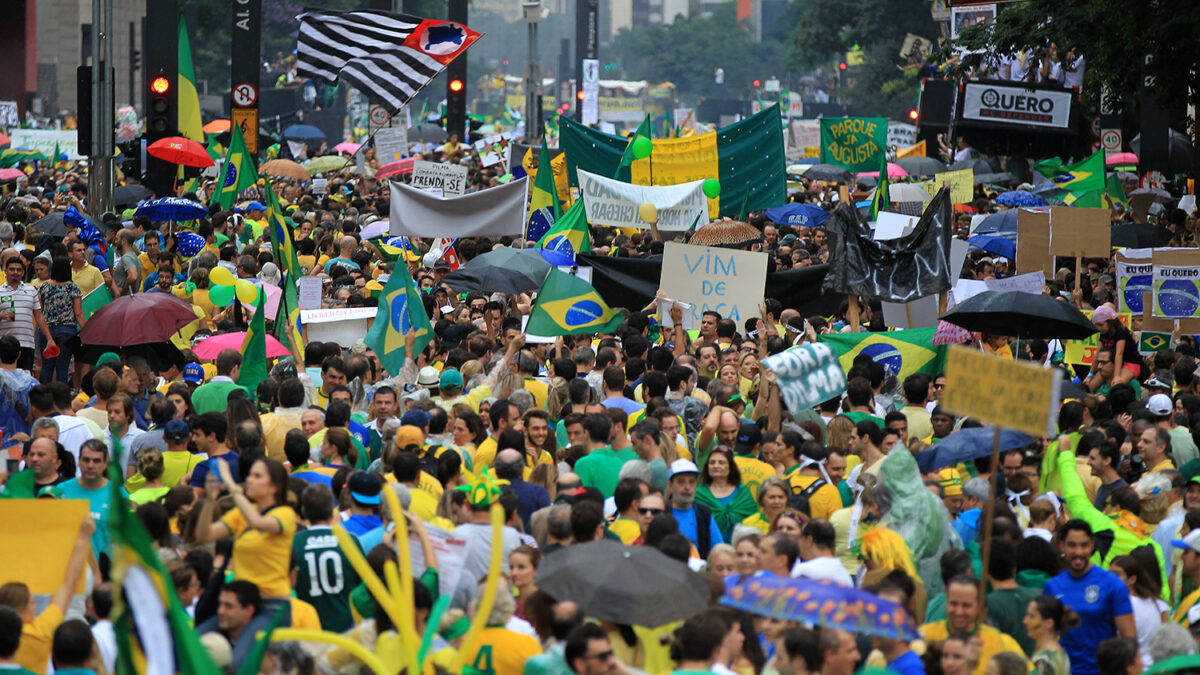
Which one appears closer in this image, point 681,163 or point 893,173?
point 681,163

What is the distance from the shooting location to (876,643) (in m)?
5.73

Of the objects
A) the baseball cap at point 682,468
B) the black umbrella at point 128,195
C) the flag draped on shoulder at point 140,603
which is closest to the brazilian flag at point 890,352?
the baseball cap at point 682,468

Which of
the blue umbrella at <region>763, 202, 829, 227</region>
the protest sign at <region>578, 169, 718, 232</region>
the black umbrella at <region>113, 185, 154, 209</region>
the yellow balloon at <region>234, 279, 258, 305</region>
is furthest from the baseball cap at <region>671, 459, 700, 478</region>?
the black umbrella at <region>113, 185, 154, 209</region>

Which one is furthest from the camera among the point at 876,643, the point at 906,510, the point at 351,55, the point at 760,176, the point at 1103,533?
the point at 351,55

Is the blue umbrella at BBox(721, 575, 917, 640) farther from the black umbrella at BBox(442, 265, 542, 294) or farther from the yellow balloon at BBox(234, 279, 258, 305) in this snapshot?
the yellow balloon at BBox(234, 279, 258, 305)

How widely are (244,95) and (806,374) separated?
21268mm

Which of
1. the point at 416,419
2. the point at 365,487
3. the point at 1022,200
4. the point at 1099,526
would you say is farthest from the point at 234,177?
the point at 1099,526

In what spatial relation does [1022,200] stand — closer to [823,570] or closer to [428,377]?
[428,377]

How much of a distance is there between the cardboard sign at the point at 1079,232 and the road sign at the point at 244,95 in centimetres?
1726

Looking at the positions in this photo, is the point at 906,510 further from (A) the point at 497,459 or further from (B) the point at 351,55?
(B) the point at 351,55

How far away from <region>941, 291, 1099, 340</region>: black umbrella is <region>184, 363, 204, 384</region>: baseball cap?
16.5 feet

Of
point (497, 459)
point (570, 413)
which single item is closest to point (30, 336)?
point (570, 413)

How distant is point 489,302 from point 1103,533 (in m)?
5.90

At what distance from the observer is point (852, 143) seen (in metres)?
25.0
